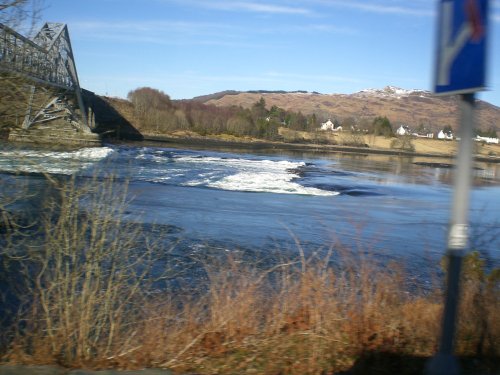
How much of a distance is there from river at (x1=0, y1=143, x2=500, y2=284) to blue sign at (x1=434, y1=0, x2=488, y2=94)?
12.1ft

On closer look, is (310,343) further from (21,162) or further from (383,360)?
(21,162)

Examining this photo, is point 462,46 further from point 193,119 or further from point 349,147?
point 193,119

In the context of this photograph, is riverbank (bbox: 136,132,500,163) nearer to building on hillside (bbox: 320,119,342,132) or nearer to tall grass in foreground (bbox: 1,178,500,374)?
building on hillside (bbox: 320,119,342,132)

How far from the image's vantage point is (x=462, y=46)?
327 cm

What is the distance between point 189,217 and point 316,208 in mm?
6174

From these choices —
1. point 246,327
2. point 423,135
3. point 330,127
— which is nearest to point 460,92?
point 246,327

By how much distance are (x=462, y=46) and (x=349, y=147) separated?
328 feet

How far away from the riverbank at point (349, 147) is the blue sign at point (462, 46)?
7858 centimetres

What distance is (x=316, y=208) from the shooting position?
21.6 metres

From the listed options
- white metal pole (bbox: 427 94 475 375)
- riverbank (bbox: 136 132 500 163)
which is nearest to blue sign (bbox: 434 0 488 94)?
white metal pole (bbox: 427 94 475 375)

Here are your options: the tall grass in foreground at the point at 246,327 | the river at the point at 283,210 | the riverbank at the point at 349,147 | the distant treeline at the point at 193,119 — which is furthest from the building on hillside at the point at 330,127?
the tall grass in foreground at the point at 246,327

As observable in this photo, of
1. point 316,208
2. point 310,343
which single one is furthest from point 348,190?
point 310,343

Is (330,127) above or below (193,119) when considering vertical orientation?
below

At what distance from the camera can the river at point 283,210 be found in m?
10.8
